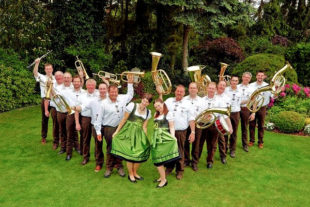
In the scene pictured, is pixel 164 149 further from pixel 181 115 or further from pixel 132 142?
pixel 181 115

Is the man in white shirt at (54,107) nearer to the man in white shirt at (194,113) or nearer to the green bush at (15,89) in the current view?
the man in white shirt at (194,113)

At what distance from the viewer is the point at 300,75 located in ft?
49.1

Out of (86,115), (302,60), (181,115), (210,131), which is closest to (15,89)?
(86,115)

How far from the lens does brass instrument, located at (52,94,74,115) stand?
6.71m

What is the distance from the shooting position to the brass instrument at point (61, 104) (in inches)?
264

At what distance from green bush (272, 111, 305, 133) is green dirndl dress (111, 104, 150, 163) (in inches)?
233

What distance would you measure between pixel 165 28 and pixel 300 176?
43.0ft

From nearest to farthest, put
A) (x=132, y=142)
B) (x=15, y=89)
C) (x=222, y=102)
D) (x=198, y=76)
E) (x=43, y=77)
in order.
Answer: (x=132, y=142) < (x=222, y=102) < (x=198, y=76) < (x=43, y=77) < (x=15, y=89)

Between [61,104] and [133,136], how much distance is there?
233 cm

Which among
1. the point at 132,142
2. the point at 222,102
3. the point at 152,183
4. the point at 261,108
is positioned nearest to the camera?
the point at 132,142

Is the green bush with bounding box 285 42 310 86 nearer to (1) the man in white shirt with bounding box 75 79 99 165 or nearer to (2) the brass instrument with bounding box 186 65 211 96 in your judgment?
(2) the brass instrument with bounding box 186 65 211 96

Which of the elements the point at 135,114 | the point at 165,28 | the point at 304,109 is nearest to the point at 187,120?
the point at 135,114

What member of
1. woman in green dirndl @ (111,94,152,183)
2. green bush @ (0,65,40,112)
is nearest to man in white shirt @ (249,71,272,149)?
woman in green dirndl @ (111,94,152,183)

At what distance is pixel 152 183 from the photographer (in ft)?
20.0
